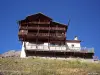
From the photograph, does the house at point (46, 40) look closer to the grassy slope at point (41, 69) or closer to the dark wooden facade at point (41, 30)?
the dark wooden facade at point (41, 30)

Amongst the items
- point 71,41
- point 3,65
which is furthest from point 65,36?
point 3,65

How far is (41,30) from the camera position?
210ft

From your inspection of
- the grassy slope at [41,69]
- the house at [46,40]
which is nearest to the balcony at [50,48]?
the house at [46,40]

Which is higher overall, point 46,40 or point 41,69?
point 46,40

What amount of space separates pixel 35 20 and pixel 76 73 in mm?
29842

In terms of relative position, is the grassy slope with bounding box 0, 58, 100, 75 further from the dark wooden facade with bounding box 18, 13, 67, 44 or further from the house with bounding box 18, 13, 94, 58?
the dark wooden facade with bounding box 18, 13, 67, 44

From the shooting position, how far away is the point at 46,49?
59750 millimetres

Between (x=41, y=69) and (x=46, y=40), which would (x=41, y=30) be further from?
(x=41, y=69)

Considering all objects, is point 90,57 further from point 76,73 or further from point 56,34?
point 76,73

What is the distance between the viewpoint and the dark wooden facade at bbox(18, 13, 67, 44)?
204 ft

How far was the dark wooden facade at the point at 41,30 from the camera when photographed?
62.2 m

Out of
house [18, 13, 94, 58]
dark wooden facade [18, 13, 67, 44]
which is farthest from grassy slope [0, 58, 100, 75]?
dark wooden facade [18, 13, 67, 44]

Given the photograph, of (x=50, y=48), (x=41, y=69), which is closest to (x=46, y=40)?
(x=50, y=48)

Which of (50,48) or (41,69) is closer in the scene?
(41,69)
